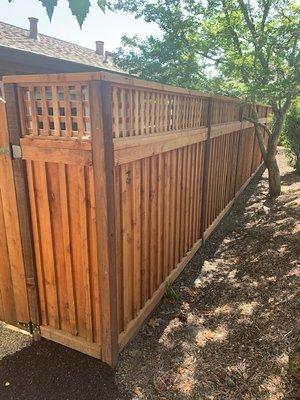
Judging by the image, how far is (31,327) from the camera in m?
3.18

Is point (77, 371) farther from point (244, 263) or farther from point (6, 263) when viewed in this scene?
point (244, 263)

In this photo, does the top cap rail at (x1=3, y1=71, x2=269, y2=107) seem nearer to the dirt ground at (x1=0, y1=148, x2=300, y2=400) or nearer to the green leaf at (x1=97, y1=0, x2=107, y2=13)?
the green leaf at (x1=97, y1=0, x2=107, y2=13)

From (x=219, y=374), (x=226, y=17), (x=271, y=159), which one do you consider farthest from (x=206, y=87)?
(x=219, y=374)

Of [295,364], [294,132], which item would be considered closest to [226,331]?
[295,364]

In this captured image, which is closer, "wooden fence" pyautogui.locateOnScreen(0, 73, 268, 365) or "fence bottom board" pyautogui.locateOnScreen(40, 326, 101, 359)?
"wooden fence" pyautogui.locateOnScreen(0, 73, 268, 365)

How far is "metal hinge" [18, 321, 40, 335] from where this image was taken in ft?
10.3

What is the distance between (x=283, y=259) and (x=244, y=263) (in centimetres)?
55

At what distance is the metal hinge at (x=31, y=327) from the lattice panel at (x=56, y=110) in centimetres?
187

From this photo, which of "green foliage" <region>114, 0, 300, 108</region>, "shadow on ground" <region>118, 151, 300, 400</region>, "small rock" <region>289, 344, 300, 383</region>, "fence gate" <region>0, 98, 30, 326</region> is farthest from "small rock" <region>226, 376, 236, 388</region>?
"green foliage" <region>114, 0, 300, 108</region>

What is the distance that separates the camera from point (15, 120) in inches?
101

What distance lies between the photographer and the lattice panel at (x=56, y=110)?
227 cm

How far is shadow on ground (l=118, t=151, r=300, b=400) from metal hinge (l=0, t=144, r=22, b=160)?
6.74 ft

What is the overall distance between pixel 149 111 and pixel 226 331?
2354 mm

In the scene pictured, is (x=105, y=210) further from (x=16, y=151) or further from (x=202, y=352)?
(x=202, y=352)
